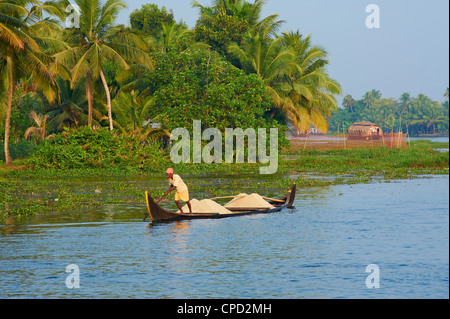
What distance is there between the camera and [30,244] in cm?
1346

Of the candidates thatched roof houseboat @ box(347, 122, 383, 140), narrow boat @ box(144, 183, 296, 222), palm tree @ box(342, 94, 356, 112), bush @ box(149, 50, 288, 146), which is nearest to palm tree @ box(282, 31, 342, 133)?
bush @ box(149, 50, 288, 146)

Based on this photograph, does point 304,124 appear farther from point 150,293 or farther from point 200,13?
point 150,293

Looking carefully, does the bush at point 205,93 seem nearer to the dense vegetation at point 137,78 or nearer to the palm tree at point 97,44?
the dense vegetation at point 137,78

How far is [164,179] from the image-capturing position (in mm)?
28500

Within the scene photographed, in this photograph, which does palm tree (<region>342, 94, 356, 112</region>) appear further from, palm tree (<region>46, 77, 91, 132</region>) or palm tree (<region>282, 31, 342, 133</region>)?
palm tree (<region>46, 77, 91, 132</region>)

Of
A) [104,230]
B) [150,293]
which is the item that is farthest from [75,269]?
[104,230]

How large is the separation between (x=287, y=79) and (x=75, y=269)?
33342 mm

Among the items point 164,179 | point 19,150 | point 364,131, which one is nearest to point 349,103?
point 364,131

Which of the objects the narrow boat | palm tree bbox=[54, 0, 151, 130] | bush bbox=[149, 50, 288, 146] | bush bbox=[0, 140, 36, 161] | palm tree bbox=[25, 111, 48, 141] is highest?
palm tree bbox=[54, 0, 151, 130]

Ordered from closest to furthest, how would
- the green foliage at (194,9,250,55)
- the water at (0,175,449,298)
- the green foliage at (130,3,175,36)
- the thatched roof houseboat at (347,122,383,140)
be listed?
the water at (0,175,449,298)
the green foliage at (194,9,250,55)
the green foliage at (130,3,175,36)
the thatched roof houseboat at (347,122,383,140)

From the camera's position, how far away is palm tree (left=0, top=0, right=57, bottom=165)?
2694 cm

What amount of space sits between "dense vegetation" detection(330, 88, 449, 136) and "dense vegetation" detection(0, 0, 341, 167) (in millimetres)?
68079

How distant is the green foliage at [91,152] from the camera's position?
30906 mm
